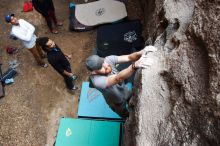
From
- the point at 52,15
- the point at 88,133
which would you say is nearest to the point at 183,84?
the point at 88,133

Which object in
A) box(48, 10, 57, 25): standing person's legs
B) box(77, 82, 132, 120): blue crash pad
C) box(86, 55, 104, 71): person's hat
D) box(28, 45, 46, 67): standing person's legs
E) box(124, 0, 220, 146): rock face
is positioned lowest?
box(28, 45, 46, 67): standing person's legs

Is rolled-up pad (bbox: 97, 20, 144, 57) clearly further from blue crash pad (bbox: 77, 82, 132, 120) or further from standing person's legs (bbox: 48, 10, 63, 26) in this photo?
standing person's legs (bbox: 48, 10, 63, 26)

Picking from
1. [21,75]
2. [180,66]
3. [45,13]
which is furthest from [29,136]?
[180,66]

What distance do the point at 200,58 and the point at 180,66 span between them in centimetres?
23

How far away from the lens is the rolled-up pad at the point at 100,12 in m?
7.88

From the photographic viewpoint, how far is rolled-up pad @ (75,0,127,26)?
788 centimetres

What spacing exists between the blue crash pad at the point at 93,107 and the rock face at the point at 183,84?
1.98 m

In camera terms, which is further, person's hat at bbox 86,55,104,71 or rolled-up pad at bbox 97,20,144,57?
rolled-up pad at bbox 97,20,144,57

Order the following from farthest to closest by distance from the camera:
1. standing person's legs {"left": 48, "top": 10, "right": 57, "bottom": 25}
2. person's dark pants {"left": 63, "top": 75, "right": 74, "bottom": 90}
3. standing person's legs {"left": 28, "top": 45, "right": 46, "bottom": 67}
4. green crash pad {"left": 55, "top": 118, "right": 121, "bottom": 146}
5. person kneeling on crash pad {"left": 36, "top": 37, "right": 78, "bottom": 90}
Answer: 1. standing person's legs {"left": 48, "top": 10, "right": 57, "bottom": 25}
2. standing person's legs {"left": 28, "top": 45, "right": 46, "bottom": 67}
3. person's dark pants {"left": 63, "top": 75, "right": 74, "bottom": 90}
4. person kneeling on crash pad {"left": 36, "top": 37, "right": 78, "bottom": 90}
5. green crash pad {"left": 55, "top": 118, "right": 121, "bottom": 146}

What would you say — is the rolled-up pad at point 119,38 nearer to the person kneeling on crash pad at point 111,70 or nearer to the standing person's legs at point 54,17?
the standing person's legs at point 54,17

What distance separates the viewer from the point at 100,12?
8086 millimetres

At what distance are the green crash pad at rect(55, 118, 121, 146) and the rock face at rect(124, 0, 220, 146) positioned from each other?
1.47 m

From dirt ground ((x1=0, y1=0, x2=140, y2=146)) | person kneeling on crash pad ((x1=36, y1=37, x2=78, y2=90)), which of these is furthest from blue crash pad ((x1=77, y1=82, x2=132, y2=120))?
dirt ground ((x1=0, y1=0, x2=140, y2=146))

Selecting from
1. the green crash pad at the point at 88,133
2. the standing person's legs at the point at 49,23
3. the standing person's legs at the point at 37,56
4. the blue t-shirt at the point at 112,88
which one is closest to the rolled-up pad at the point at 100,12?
the standing person's legs at the point at 49,23
